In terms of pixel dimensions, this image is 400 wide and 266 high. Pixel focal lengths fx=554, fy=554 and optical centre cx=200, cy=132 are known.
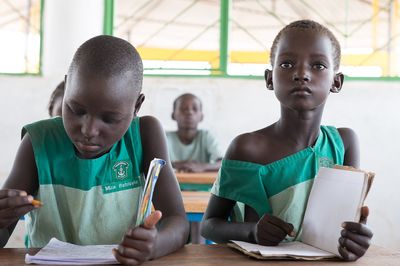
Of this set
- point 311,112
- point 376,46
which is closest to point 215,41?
point 376,46

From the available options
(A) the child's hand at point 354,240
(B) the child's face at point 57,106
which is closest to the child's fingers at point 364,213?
(A) the child's hand at point 354,240

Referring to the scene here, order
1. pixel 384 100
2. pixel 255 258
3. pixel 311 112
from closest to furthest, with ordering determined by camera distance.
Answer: pixel 255 258
pixel 311 112
pixel 384 100

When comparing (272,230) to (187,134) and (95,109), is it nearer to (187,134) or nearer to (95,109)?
(95,109)

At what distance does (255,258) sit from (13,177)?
61cm

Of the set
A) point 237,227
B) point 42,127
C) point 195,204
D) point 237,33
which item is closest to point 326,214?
point 237,227

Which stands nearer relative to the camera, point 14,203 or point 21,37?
point 14,203

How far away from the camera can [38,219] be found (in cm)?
137

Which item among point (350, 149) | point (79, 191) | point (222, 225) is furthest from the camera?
point (350, 149)

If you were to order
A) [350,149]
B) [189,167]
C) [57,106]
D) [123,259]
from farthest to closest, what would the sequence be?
[189,167], [57,106], [350,149], [123,259]

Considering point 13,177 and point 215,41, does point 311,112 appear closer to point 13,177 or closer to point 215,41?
point 13,177

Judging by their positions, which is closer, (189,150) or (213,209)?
(213,209)

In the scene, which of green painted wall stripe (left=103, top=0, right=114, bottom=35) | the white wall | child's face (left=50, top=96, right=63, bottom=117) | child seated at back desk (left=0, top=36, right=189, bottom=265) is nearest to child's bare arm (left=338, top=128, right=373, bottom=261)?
child seated at back desk (left=0, top=36, right=189, bottom=265)

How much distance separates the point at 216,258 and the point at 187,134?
11.7 ft

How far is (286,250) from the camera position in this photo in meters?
1.18
